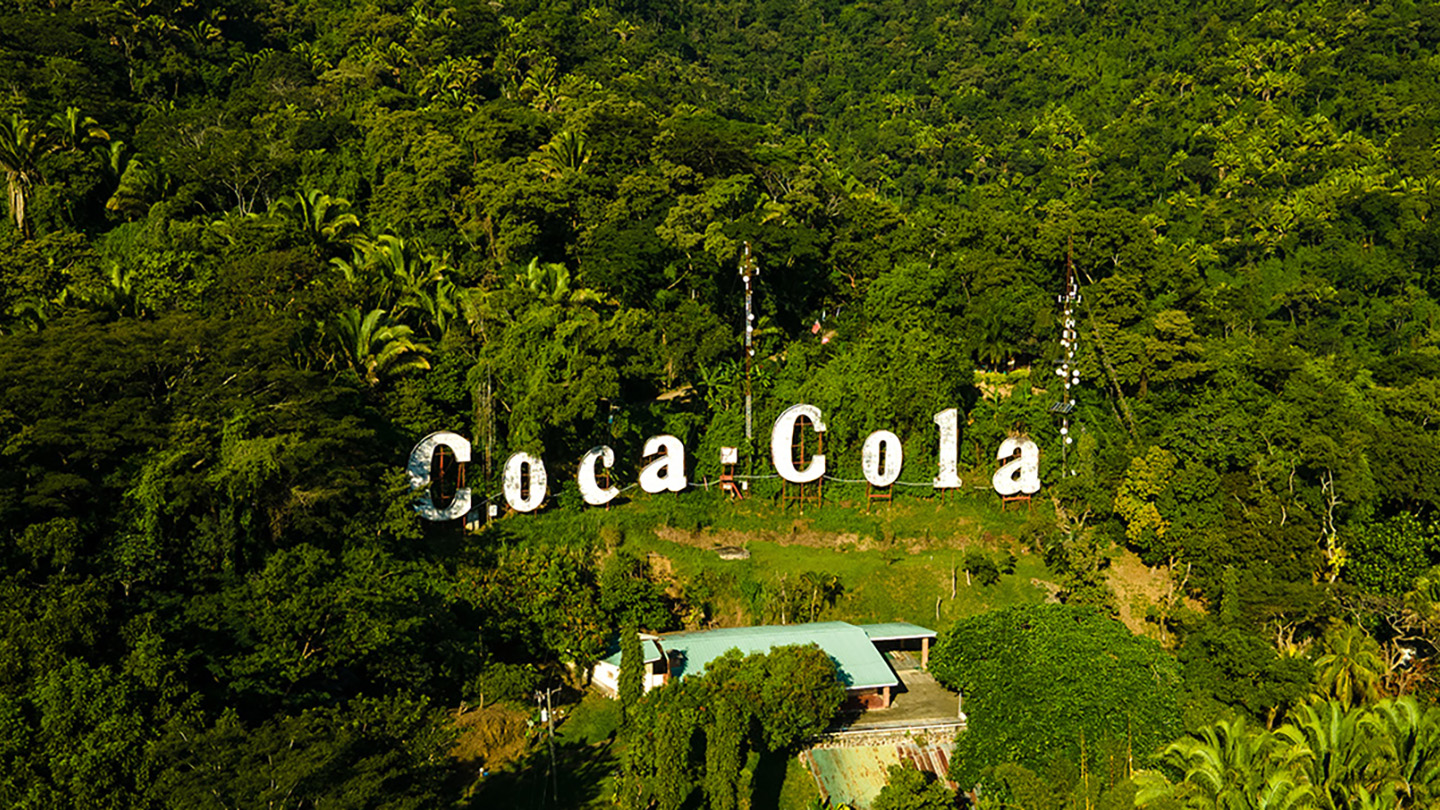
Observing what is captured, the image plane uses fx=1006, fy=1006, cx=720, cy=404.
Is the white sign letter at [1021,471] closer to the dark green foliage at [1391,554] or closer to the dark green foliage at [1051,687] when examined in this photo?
the dark green foliage at [1051,687]

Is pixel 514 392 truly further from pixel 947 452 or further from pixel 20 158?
pixel 20 158

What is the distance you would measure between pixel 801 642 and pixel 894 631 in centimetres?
420

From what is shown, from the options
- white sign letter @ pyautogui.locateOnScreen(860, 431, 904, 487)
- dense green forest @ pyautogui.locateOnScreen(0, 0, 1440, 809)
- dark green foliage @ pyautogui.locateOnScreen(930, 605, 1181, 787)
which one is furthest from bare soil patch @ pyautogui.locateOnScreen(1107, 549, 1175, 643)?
white sign letter @ pyautogui.locateOnScreen(860, 431, 904, 487)

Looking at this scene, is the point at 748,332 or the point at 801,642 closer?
the point at 801,642

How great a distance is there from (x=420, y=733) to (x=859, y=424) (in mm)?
22736

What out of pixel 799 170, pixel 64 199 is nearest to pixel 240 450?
pixel 64 199

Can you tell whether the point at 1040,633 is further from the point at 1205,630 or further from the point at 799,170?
the point at 799,170

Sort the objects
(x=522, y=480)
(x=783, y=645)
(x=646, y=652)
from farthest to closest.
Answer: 1. (x=522, y=480)
2. (x=783, y=645)
3. (x=646, y=652)

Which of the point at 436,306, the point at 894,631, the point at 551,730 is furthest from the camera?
the point at 436,306

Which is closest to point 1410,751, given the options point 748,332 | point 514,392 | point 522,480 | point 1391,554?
point 1391,554

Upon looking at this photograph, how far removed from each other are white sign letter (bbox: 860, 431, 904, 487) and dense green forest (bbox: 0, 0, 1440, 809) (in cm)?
137

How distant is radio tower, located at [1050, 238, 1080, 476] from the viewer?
1645 inches

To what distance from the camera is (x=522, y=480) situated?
38.6m

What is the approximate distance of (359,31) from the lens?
2943 inches
